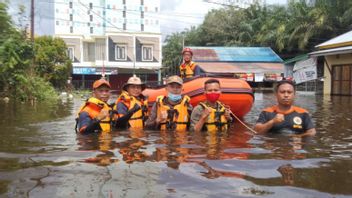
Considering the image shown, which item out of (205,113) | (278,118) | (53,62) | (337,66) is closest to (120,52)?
(53,62)

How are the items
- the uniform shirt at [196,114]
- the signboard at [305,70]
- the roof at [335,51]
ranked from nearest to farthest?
the uniform shirt at [196,114] < the roof at [335,51] < the signboard at [305,70]

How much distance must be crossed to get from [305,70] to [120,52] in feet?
74.0

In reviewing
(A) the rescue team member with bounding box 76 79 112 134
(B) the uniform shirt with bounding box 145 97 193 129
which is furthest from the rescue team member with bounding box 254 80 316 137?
(A) the rescue team member with bounding box 76 79 112 134

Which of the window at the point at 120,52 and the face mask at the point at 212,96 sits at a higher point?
the window at the point at 120,52

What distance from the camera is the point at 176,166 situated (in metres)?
3.91

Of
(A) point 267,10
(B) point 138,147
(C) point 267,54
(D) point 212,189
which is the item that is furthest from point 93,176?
(A) point 267,10

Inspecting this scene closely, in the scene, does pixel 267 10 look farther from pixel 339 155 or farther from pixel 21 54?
pixel 339 155

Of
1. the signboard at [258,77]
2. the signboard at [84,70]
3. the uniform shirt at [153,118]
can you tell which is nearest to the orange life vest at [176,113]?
the uniform shirt at [153,118]

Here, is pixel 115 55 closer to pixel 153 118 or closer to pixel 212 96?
pixel 153 118

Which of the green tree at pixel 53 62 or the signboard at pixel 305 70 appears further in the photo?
the green tree at pixel 53 62

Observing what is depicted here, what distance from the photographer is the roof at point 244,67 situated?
29.4 meters

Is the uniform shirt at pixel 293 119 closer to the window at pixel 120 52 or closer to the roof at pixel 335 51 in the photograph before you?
the roof at pixel 335 51

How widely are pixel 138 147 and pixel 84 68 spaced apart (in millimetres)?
39114

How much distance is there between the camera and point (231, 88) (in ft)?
26.8
